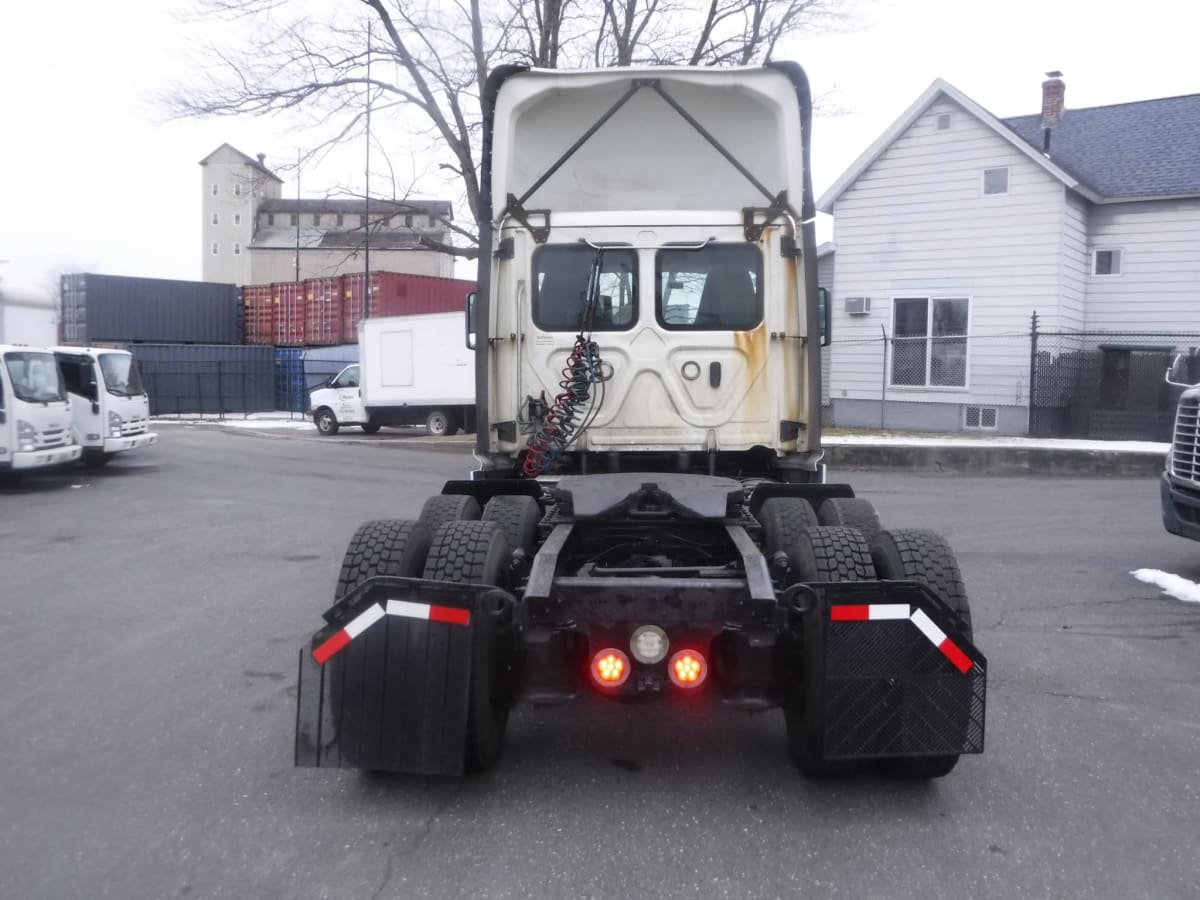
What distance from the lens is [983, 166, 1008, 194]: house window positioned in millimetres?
21281

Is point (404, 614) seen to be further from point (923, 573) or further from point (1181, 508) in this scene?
point (1181, 508)

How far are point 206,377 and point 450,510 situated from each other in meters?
34.6

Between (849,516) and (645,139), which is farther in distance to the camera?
(645,139)

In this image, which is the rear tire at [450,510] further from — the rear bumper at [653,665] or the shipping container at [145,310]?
the shipping container at [145,310]

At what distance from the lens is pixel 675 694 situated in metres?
4.25

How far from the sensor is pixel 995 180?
21.4 m

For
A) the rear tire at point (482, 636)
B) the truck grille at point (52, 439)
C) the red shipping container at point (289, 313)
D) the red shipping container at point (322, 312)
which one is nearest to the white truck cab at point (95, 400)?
the truck grille at point (52, 439)

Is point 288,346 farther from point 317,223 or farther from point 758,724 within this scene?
point 317,223

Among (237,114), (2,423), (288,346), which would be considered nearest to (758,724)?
(2,423)

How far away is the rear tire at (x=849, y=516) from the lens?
5539 millimetres

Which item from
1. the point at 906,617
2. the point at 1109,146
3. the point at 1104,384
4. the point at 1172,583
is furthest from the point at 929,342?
the point at 906,617

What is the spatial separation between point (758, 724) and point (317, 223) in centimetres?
9859

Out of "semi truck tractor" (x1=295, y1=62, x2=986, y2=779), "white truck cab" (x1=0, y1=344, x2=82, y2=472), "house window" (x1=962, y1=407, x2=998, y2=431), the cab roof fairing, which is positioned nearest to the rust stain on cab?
"semi truck tractor" (x1=295, y1=62, x2=986, y2=779)

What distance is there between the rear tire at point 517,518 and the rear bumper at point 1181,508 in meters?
5.66
